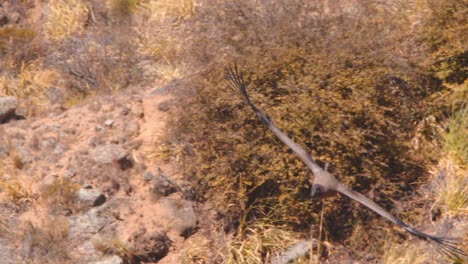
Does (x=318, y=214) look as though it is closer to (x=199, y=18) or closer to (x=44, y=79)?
(x=199, y=18)

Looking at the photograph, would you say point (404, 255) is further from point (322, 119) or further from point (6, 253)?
point (6, 253)

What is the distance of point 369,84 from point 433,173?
1.35m

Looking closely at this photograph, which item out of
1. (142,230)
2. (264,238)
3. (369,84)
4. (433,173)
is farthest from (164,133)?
(433,173)

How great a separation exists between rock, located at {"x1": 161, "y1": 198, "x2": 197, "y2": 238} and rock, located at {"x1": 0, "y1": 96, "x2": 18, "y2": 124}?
3.09 m

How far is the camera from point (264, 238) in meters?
8.37

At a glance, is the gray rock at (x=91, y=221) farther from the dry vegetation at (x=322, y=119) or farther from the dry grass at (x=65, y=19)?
the dry grass at (x=65, y=19)

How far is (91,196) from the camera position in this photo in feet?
28.9

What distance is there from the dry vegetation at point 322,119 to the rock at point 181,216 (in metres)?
0.24

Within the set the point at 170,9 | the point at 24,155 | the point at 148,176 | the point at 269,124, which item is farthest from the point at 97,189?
the point at 170,9

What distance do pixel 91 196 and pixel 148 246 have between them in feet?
3.30

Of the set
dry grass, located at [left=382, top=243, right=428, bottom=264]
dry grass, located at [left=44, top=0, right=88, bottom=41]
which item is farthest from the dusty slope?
dry grass, located at [left=44, top=0, right=88, bottom=41]

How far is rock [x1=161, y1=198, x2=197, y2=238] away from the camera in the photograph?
863cm

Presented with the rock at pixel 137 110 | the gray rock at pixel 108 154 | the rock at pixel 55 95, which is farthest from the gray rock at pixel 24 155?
the rock at pixel 55 95

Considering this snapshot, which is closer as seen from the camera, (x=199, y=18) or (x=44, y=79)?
(x=199, y=18)
